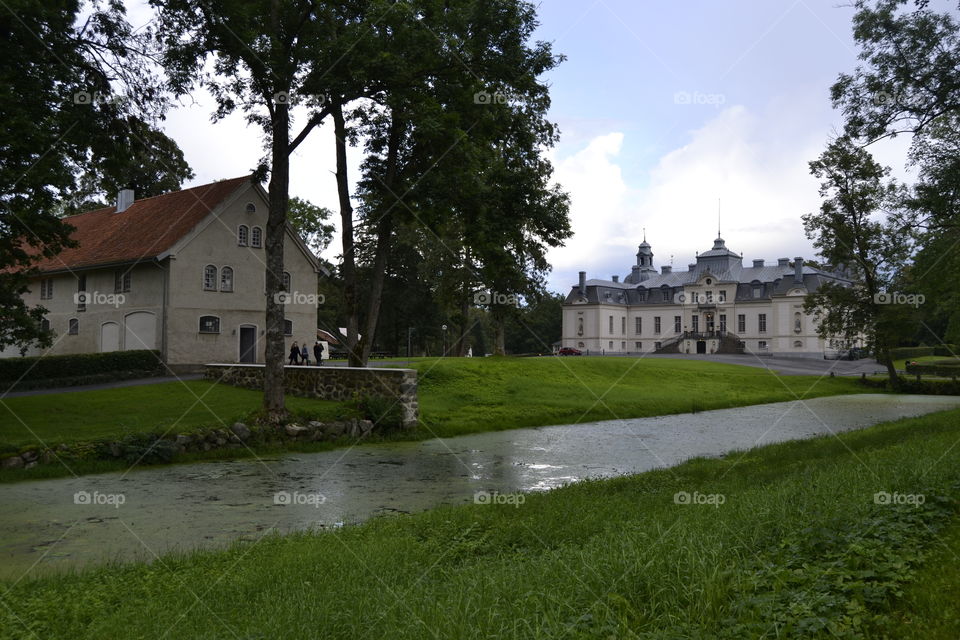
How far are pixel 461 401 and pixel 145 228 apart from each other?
20.5 meters

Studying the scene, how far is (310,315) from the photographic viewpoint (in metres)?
38.1

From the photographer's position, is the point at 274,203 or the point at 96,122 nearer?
the point at 96,122

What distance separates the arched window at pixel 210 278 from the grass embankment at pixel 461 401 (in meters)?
9.01

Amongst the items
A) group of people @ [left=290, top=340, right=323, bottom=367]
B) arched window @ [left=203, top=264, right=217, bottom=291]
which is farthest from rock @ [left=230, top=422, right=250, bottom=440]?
arched window @ [left=203, top=264, right=217, bottom=291]

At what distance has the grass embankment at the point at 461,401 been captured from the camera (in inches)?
618

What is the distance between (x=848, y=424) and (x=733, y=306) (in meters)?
64.8

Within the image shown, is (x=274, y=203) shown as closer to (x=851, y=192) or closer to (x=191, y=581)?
(x=191, y=581)

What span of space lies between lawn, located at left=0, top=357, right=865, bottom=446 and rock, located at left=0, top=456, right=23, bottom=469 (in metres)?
0.49

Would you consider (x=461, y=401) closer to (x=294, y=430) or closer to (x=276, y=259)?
(x=294, y=430)

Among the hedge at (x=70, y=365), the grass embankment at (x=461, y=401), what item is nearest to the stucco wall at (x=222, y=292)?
the hedge at (x=70, y=365)

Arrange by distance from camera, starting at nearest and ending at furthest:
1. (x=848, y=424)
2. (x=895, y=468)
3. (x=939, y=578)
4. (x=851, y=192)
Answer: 1. (x=939, y=578)
2. (x=895, y=468)
3. (x=848, y=424)
4. (x=851, y=192)

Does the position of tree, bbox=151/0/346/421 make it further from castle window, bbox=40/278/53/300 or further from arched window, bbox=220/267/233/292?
castle window, bbox=40/278/53/300

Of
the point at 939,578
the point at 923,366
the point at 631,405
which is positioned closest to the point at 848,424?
the point at 631,405

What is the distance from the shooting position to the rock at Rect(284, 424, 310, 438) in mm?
16750
